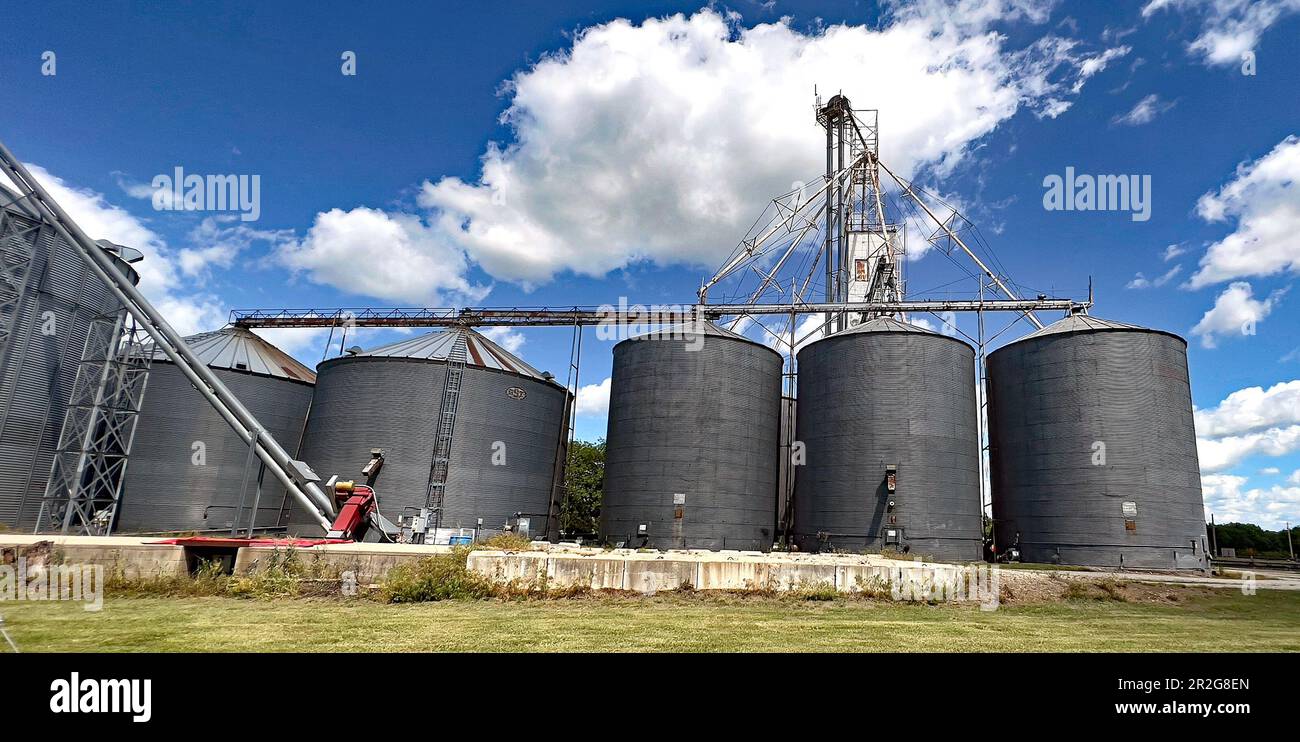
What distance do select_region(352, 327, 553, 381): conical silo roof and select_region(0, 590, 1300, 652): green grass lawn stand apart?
2739 cm

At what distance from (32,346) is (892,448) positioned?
46.1 m

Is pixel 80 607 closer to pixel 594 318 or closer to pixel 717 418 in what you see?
pixel 717 418

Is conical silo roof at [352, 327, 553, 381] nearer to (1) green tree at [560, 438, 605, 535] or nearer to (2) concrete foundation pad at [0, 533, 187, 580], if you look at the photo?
(1) green tree at [560, 438, 605, 535]

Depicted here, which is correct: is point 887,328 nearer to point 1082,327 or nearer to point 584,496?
point 1082,327

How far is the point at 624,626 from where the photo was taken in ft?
42.1

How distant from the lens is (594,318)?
2066 inches

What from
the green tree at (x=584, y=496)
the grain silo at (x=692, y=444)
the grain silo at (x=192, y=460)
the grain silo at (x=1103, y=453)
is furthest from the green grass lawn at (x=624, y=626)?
the green tree at (x=584, y=496)

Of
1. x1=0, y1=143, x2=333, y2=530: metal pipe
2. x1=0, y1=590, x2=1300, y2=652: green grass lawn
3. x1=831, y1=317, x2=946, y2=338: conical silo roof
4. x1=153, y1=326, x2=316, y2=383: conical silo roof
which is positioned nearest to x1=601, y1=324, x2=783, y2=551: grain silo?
x1=831, y1=317, x2=946, y2=338: conical silo roof

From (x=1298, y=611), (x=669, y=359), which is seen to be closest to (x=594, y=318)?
(x=669, y=359)

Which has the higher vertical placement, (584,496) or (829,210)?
(829,210)

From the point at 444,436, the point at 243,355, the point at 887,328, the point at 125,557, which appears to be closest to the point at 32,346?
the point at 243,355

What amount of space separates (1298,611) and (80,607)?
108 feet

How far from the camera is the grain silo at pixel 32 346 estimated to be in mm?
31859

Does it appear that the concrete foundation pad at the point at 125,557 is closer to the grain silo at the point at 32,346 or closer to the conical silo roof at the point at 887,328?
the grain silo at the point at 32,346
